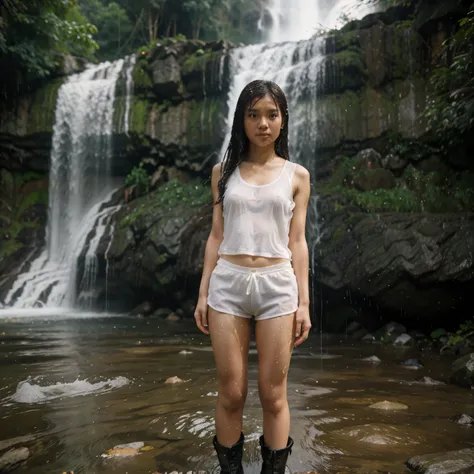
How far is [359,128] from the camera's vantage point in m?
13.2

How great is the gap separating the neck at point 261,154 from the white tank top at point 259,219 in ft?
0.55

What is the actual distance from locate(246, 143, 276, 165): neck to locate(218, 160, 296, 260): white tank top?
0.17 m

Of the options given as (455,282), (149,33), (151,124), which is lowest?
(455,282)

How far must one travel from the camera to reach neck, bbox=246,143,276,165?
2510 mm

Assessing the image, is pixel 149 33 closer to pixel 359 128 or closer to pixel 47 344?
pixel 359 128

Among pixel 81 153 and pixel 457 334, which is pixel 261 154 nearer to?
pixel 457 334

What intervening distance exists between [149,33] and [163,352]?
21973 mm

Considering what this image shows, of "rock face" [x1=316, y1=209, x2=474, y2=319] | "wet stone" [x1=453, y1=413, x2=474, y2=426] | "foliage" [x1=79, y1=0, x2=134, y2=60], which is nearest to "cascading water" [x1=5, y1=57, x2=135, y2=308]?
"foliage" [x1=79, y1=0, x2=134, y2=60]

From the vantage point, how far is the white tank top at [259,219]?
2.31 metres

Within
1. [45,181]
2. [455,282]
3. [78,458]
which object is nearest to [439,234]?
[455,282]

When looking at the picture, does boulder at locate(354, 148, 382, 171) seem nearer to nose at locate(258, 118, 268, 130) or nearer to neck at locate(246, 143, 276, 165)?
neck at locate(246, 143, 276, 165)

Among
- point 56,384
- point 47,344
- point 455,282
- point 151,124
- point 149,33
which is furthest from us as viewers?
point 149,33

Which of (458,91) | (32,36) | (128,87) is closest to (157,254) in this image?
(458,91)

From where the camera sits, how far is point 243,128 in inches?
98.3
